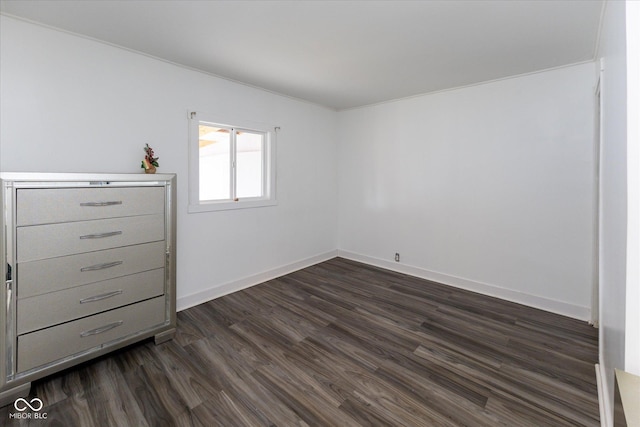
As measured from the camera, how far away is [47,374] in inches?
75.6

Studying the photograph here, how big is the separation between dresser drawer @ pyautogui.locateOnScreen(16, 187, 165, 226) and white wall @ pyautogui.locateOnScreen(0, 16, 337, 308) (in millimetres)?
533

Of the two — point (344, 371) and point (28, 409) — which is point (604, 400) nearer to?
point (344, 371)

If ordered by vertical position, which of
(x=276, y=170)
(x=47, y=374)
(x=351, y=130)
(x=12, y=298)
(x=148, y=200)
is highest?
(x=351, y=130)

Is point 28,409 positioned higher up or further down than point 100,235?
further down

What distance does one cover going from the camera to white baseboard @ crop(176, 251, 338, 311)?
3124 millimetres

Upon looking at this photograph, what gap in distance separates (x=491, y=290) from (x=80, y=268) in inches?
159

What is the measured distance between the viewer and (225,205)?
345 centimetres

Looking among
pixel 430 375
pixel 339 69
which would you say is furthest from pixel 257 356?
pixel 339 69

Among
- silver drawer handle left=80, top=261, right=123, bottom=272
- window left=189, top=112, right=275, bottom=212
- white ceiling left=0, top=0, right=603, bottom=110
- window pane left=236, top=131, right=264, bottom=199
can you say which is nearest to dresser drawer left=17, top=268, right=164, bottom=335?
silver drawer handle left=80, top=261, right=123, bottom=272

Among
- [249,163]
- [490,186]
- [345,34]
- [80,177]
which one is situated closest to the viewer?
[80,177]

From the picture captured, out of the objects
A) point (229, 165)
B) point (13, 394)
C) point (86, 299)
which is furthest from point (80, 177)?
point (229, 165)

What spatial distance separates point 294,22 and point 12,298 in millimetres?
2603

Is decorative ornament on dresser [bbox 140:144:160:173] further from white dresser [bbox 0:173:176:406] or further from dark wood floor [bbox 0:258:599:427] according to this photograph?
dark wood floor [bbox 0:258:599:427]

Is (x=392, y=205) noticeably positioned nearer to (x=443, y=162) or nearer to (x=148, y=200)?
(x=443, y=162)
